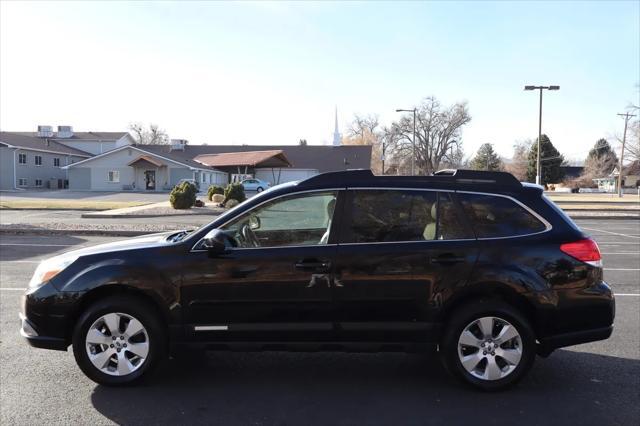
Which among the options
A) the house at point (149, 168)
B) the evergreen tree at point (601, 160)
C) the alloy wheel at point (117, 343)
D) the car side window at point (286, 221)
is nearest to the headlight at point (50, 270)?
the alloy wheel at point (117, 343)

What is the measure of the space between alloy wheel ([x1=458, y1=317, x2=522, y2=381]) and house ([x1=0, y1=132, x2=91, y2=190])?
191 feet

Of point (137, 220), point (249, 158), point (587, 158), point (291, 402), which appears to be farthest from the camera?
point (587, 158)

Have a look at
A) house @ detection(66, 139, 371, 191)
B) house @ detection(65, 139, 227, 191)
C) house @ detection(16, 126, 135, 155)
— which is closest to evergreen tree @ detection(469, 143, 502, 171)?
house @ detection(66, 139, 371, 191)

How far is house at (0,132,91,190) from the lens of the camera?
52.2 metres

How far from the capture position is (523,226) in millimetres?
4316

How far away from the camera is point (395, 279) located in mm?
4137

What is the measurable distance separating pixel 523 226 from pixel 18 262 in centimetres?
963

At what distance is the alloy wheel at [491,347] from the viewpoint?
13.6 ft

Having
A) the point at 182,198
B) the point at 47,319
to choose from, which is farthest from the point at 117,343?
the point at 182,198

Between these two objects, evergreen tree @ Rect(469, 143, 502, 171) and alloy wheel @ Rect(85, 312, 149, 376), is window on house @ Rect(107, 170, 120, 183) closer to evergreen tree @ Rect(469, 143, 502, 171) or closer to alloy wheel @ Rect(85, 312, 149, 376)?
alloy wheel @ Rect(85, 312, 149, 376)

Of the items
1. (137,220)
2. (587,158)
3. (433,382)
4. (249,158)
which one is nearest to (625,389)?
(433,382)

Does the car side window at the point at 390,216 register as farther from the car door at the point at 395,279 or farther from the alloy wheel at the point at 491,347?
the alloy wheel at the point at 491,347

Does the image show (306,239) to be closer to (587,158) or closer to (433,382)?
(433,382)

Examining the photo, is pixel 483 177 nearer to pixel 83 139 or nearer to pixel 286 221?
pixel 286 221
